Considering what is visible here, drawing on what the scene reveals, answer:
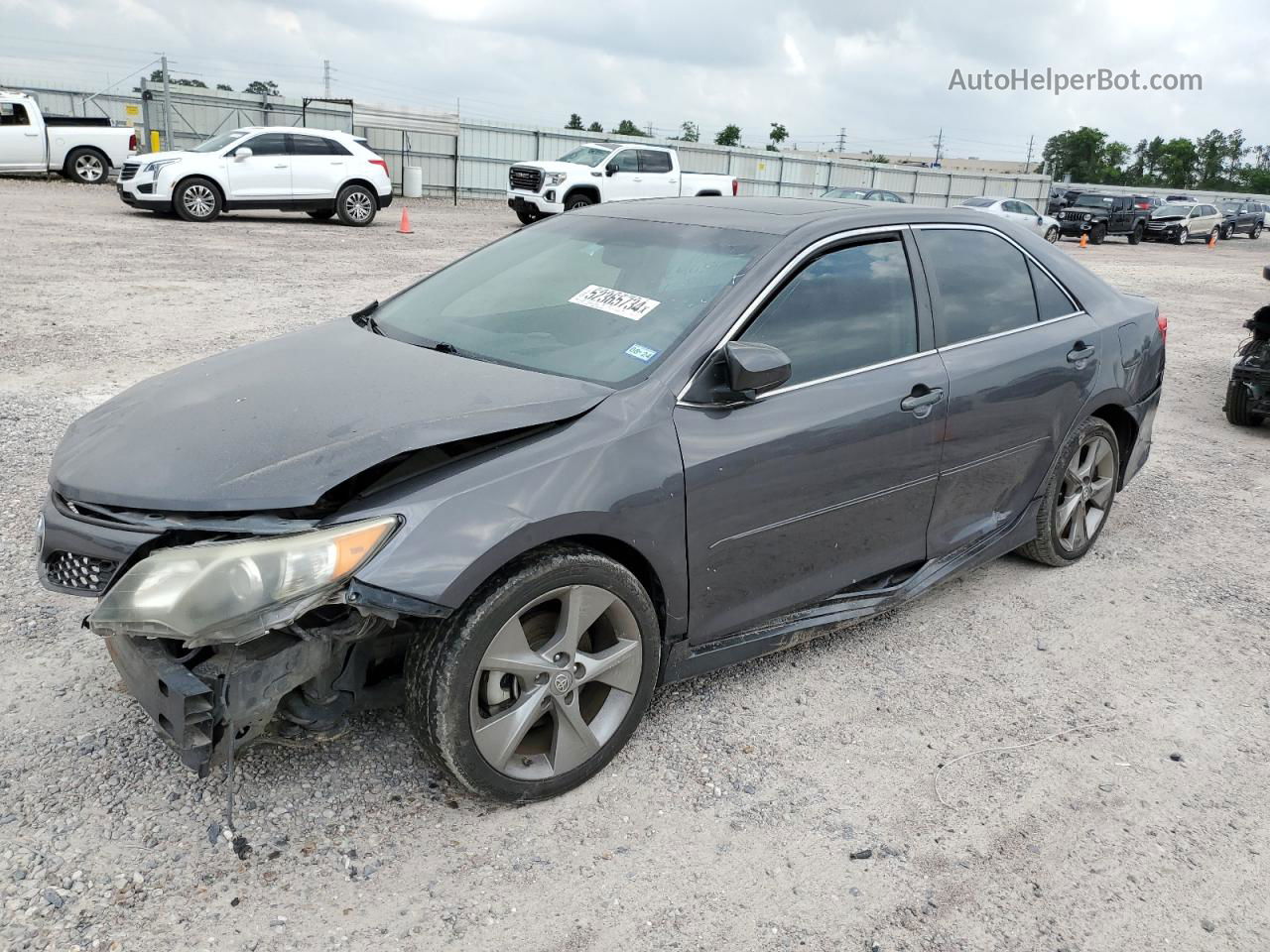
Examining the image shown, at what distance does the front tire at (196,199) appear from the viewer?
17375 millimetres

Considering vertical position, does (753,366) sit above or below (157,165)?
below

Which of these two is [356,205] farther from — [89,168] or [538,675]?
[538,675]

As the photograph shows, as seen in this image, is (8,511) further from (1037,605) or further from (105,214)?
(105,214)

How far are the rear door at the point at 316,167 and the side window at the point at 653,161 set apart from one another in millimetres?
7092

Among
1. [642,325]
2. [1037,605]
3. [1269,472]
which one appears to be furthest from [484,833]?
[1269,472]

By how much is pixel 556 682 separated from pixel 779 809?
0.77 m

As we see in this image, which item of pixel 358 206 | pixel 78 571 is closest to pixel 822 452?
pixel 78 571

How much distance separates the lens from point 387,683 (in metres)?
2.78

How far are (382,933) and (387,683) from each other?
2.13 ft

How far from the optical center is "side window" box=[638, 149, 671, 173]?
2319 centimetres

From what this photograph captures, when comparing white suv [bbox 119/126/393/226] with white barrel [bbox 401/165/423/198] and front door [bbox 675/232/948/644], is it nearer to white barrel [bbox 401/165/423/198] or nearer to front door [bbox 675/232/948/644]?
white barrel [bbox 401/165/423/198]

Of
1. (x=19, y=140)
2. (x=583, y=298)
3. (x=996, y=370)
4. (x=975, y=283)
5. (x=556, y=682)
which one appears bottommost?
(x=556, y=682)

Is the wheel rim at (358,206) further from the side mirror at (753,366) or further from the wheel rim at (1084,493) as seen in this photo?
the side mirror at (753,366)

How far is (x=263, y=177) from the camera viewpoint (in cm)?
1800
